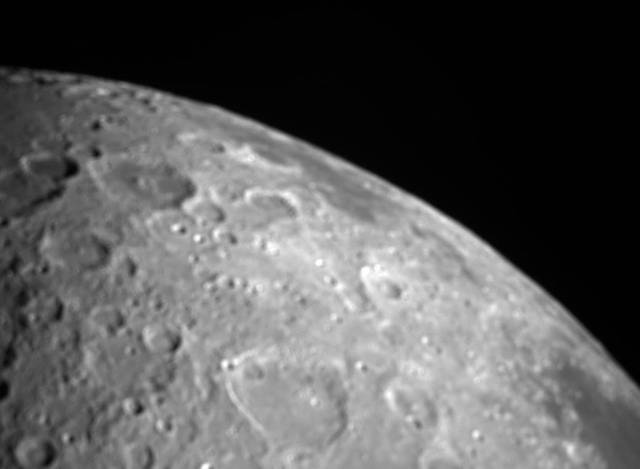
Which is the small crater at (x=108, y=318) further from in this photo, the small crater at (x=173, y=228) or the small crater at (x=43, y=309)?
the small crater at (x=173, y=228)

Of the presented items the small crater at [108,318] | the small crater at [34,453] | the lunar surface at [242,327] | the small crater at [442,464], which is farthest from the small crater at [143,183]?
the small crater at [442,464]

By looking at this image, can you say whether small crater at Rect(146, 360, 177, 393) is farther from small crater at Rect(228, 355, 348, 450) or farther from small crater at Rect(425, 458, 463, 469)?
small crater at Rect(425, 458, 463, 469)

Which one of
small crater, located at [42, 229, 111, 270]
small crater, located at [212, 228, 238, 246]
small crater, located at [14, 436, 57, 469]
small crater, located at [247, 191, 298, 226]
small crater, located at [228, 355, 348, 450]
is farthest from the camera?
small crater, located at [247, 191, 298, 226]

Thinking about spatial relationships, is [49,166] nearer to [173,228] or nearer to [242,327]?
[173,228]

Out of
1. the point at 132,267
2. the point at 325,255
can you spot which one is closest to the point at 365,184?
the point at 325,255

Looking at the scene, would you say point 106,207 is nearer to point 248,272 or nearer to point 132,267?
point 132,267

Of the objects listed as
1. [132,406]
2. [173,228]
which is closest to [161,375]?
[132,406]

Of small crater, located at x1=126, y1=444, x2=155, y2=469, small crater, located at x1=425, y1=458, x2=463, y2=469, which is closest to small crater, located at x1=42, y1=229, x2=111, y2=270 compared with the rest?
small crater, located at x1=126, y1=444, x2=155, y2=469
